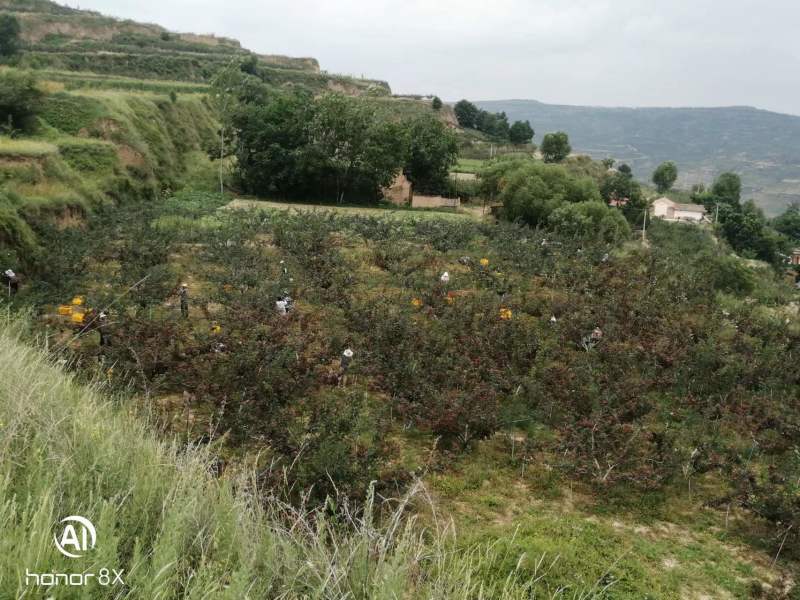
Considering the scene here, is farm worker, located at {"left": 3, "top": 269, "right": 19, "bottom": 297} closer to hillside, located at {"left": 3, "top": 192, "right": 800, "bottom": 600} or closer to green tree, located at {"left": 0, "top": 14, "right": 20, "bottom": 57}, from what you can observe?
hillside, located at {"left": 3, "top": 192, "right": 800, "bottom": 600}

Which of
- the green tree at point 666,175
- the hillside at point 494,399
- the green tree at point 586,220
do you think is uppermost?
the green tree at point 666,175

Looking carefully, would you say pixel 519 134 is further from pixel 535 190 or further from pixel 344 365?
pixel 344 365

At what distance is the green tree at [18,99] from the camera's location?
15336mm

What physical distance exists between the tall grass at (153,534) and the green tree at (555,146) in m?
50.4

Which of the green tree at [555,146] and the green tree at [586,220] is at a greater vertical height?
the green tree at [555,146]

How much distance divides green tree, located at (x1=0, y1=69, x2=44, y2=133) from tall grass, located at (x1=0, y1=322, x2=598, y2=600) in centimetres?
1547

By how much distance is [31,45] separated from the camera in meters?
41.0

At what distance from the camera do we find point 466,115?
65.1 meters

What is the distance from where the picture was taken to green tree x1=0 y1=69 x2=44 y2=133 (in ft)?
50.3

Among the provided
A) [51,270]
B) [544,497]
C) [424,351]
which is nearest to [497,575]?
[544,497]

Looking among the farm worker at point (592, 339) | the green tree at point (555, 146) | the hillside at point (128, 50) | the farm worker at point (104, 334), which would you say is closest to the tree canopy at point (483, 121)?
the hillside at point (128, 50)

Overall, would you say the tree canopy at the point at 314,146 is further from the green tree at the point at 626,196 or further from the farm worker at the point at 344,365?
the green tree at the point at 626,196

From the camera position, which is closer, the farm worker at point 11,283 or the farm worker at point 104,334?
the farm worker at point 104,334

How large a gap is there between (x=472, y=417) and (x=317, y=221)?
32.9 ft
